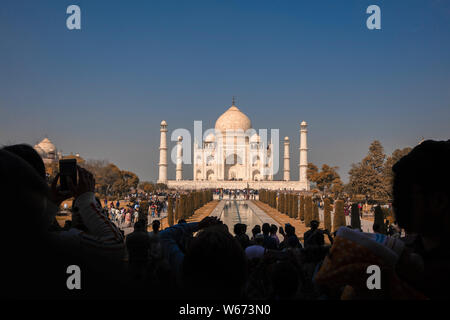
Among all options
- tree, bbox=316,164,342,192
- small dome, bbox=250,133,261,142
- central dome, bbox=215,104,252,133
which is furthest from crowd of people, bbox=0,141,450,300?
central dome, bbox=215,104,252,133

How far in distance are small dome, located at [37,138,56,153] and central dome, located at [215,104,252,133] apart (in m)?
23.4

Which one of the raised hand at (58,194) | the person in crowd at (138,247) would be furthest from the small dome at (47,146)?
the raised hand at (58,194)

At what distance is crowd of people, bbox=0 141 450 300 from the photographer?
663 millimetres

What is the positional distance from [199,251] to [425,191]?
702 mm

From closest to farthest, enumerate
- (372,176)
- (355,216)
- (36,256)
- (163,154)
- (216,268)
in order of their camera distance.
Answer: (36,256), (216,268), (355,216), (372,176), (163,154)

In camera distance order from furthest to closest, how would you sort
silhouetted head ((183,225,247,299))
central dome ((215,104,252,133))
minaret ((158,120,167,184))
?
central dome ((215,104,252,133)), minaret ((158,120,167,184)), silhouetted head ((183,225,247,299))

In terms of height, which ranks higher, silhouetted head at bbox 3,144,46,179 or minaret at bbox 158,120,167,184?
minaret at bbox 158,120,167,184

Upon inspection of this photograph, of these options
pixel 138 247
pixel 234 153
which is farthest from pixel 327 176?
pixel 138 247

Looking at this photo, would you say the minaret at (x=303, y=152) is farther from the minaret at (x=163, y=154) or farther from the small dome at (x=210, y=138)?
the minaret at (x=163, y=154)

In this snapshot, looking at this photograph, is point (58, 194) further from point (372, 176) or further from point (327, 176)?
point (327, 176)

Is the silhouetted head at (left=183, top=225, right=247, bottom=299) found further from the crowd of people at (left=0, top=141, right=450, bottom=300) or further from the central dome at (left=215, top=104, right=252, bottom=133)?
the central dome at (left=215, top=104, right=252, bottom=133)

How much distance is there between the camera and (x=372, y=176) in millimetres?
24984
